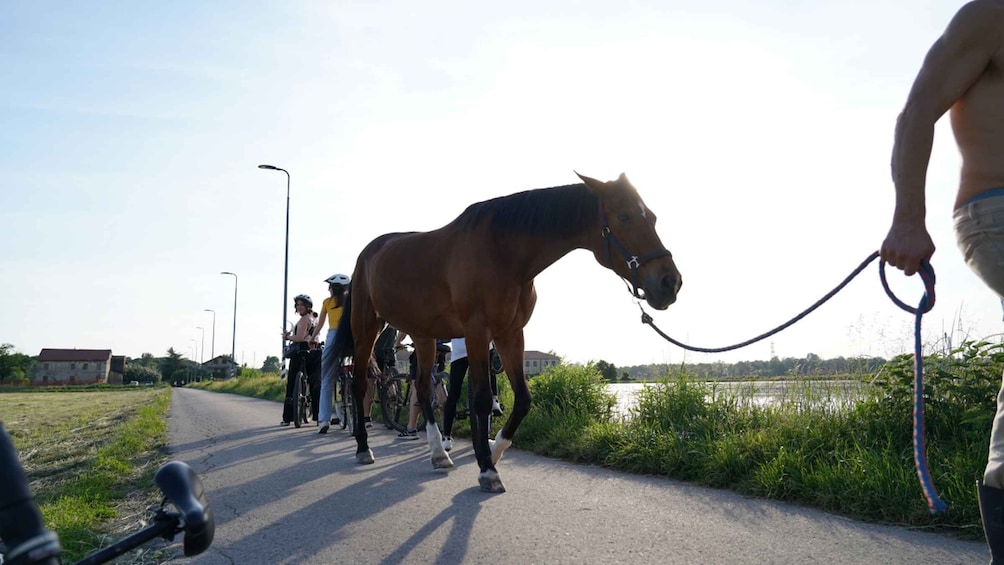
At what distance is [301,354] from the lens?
Result: 12156 mm

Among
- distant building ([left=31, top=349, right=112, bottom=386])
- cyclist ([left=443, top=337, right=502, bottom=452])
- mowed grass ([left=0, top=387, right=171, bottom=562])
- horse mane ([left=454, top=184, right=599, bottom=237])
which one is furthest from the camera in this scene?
distant building ([left=31, top=349, right=112, bottom=386])

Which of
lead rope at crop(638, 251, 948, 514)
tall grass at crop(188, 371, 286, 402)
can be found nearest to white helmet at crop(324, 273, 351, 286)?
lead rope at crop(638, 251, 948, 514)

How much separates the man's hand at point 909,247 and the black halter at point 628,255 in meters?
2.82

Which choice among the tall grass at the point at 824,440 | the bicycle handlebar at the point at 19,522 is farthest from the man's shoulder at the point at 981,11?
the tall grass at the point at 824,440

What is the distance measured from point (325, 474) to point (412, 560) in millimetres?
2984

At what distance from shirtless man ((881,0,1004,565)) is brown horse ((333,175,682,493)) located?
108 inches

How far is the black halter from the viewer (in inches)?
200

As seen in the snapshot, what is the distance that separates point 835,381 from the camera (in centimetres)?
648

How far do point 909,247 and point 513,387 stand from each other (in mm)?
4074

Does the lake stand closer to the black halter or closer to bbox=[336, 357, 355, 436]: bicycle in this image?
the black halter

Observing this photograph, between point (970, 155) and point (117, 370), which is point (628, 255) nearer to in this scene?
point (970, 155)

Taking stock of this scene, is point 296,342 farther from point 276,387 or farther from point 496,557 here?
point 276,387

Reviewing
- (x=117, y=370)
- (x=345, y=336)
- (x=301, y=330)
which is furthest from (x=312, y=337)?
(x=117, y=370)

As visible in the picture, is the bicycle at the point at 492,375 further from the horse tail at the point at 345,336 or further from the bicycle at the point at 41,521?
the bicycle at the point at 41,521
